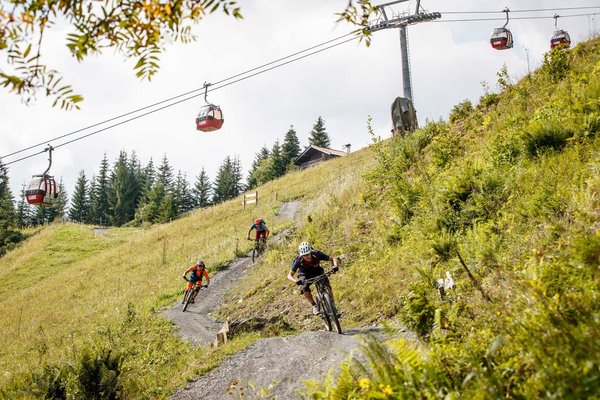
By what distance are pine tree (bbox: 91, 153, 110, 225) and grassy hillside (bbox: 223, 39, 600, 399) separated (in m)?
85.9

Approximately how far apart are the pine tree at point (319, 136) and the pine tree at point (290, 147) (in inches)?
117

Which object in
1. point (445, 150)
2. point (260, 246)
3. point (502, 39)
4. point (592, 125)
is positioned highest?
point (502, 39)

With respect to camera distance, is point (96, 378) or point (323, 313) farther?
point (323, 313)

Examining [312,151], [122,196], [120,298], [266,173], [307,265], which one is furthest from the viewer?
[122,196]

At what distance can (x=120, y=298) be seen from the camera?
22.2m

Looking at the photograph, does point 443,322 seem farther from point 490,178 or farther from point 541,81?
point 541,81

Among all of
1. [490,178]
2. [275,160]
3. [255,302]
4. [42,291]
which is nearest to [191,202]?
[275,160]

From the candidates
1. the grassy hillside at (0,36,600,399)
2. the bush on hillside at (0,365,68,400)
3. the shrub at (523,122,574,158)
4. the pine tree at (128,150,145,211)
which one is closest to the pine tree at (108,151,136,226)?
the pine tree at (128,150,145,211)

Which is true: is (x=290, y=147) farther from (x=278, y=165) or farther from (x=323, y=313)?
(x=323, y=313)

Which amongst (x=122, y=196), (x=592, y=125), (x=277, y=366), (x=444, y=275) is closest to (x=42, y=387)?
(x=277, y=366)

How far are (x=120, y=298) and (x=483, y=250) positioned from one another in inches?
720

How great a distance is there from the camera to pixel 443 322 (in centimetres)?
568

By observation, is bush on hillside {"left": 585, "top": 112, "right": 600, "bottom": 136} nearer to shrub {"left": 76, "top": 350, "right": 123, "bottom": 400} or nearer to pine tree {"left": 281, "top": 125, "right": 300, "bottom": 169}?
shrub {"left": 76, "top": 350, "right": 123, "bottom": 400}

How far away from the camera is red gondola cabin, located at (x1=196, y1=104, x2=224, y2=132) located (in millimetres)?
17297
